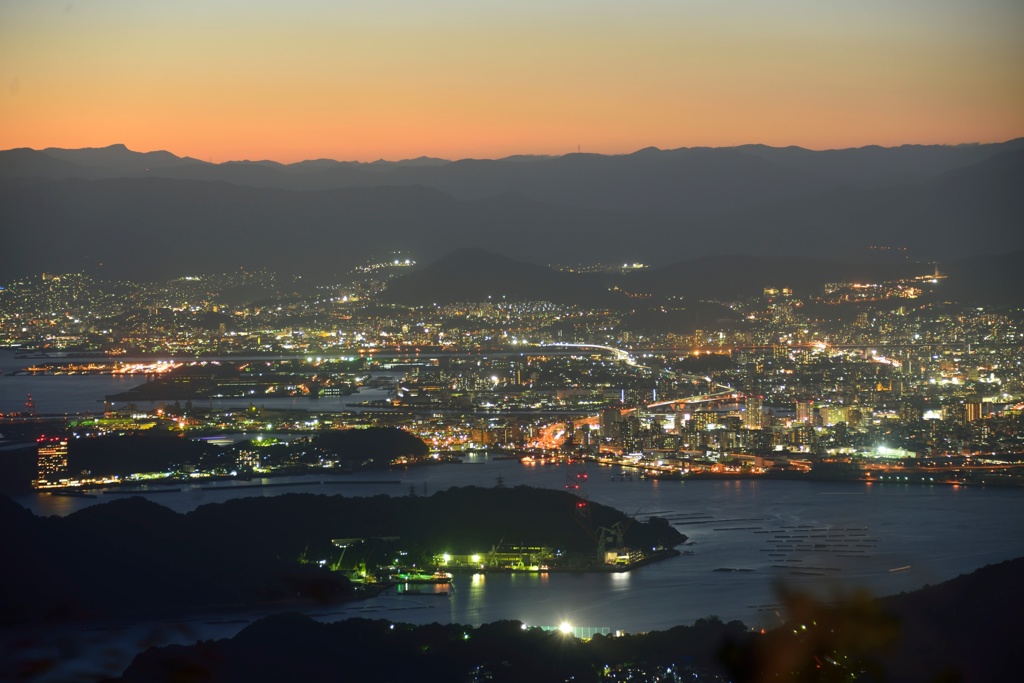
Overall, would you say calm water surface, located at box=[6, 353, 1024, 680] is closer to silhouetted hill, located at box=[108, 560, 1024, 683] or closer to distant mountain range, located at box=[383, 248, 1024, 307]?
silhouetted hill, located at box=[108, 560, 1024, 683]

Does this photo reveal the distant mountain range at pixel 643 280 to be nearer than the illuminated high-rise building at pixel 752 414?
No

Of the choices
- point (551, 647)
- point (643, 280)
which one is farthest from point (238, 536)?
point (643, 280)

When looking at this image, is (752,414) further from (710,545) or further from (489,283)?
(489,283)

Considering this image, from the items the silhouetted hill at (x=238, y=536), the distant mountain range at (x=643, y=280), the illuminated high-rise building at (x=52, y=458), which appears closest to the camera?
the silhouetted hill at (x=238, y=536)

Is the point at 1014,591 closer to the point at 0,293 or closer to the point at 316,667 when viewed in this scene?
the point at 316,667

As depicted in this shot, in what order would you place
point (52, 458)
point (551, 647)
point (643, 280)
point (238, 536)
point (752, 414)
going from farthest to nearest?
point (643, 280), point (752, 414), point (52, 458), point (238, 536), point (551, 647)

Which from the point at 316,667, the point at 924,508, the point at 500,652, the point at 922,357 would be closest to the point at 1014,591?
the point at 500,652

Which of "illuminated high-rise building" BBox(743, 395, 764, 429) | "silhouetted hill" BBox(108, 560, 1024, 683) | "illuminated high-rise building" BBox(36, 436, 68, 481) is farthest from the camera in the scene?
"illuminated high-rise building" BBox(743, 395, 764, 429)

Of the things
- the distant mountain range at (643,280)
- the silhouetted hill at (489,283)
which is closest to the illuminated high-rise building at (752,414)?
the distant mountain range at (643,280)

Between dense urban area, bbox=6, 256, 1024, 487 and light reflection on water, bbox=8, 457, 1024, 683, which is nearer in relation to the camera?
light reflection on water, bbox=8, 457, 1024, 683

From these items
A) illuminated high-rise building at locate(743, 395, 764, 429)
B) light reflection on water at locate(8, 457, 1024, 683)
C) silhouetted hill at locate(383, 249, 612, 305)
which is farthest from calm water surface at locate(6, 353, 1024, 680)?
silhouetted hill at locate(383, 249, 612, 305)

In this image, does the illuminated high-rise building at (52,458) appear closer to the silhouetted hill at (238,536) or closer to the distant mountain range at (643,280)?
the silhouetted hill at (238,536)
